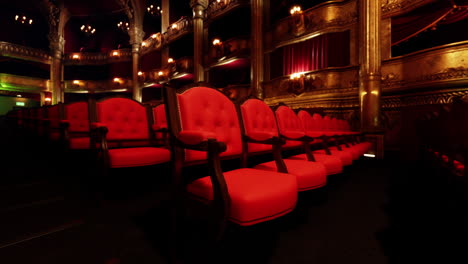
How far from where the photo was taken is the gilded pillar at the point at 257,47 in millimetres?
7781

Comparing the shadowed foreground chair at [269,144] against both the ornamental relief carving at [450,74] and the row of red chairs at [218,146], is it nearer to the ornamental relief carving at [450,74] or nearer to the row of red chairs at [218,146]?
the row of red chairs at [218,146]

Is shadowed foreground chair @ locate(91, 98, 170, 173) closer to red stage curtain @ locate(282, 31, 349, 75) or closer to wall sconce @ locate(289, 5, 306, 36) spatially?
red stage curtain @ locate(282, 31, 349, 75)

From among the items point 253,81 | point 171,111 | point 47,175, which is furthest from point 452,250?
point 253,81

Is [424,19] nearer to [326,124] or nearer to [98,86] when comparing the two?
[326,124]

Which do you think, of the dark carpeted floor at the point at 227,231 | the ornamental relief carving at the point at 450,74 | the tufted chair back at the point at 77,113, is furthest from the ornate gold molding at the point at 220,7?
the dark carpeted floor at the point at 227,231

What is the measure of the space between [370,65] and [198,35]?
7239mm

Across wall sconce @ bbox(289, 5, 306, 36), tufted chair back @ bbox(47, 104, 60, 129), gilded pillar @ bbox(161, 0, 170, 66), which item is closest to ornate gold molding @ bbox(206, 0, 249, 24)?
wall sconce @ bbox(289, 5, 306, 36)

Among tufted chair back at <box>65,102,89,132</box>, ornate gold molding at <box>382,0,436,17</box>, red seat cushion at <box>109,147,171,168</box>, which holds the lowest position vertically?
red seat cushion at <box>109,147,171,168</box>

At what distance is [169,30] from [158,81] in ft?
9.14

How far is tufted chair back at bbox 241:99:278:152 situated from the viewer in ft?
5.57

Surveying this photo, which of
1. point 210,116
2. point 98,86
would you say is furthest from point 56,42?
point 210,116

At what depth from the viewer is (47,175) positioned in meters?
2.52

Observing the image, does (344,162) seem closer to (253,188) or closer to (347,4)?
(253,188)

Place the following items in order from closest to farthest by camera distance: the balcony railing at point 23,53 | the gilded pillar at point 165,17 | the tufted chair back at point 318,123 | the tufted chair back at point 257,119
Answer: the tufted chair back at point 257,119, the tufted chair back at point 318,123, the gilded pillar at point 165,17, the balcony railing at point 23,53
